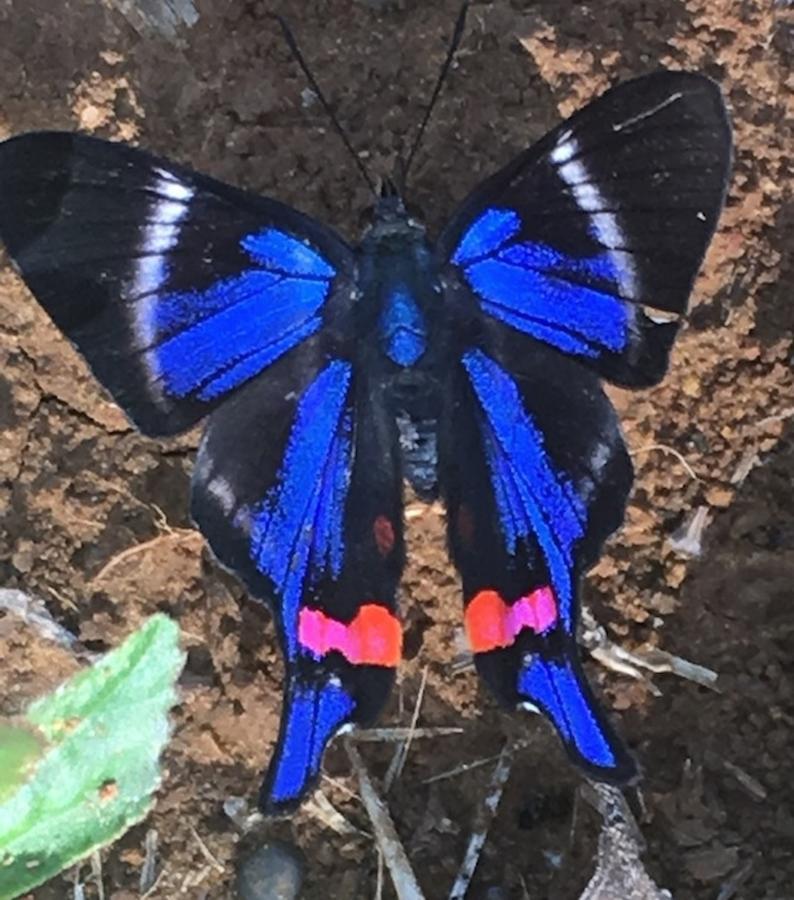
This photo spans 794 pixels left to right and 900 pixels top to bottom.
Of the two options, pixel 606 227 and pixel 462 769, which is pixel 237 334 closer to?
pixel 606 227

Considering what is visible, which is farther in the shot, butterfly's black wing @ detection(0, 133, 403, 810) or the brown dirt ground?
the brown dirt ground

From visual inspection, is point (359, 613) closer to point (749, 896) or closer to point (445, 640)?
point (445, 640)

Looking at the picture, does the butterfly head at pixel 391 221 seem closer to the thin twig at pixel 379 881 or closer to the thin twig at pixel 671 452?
the thin twig at pixel 671 452

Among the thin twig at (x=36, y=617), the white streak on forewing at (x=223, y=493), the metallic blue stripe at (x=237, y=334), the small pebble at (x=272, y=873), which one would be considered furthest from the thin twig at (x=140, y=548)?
the small pebble at (x=272, y=873)

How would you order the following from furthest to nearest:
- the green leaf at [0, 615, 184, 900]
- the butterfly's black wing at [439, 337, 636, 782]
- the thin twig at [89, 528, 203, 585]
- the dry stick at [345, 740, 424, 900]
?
1. the thin twig at [89, 528, 203, 585]
2. the dry stick at [345, 740, 424, 900]
3. the butterfly's black wing at [439, 337, 636, 782]
4. the green leaf at [0, 615, 184, 900]

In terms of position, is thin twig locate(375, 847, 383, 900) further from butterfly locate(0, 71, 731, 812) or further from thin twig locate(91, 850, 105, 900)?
thin twig locate(91, 850, 105, 900)

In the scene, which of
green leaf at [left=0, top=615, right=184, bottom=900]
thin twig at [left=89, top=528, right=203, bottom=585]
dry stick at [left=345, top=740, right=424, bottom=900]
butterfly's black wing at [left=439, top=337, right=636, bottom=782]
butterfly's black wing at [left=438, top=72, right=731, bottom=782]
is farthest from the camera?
thin twig at [left=89, top=528, right=203, bottom=585]

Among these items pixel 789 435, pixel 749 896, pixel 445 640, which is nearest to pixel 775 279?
pixel 789 435

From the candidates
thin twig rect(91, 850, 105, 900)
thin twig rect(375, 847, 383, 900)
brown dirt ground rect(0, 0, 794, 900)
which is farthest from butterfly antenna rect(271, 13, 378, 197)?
thin twig rect(91, 850, 105, 900)
